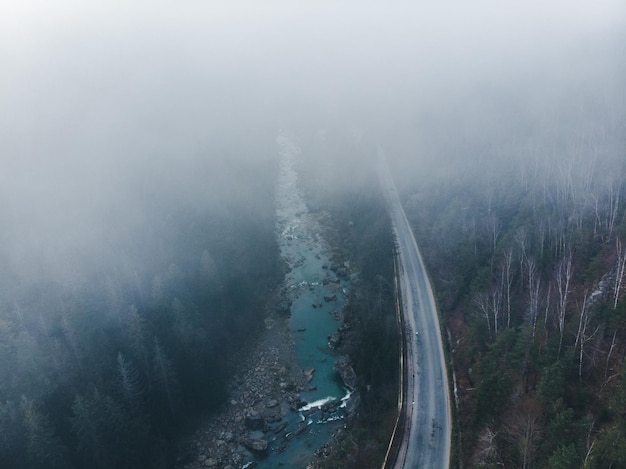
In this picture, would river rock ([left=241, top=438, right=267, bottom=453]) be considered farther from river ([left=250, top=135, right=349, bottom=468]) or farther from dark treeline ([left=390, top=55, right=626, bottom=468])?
dark treeline ([left=390, top=55, right=626, bottom=468])

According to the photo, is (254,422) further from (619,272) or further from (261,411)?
(619,272)

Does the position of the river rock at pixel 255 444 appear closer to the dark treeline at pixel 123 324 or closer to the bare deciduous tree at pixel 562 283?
the dark treeline at pixel 123 324

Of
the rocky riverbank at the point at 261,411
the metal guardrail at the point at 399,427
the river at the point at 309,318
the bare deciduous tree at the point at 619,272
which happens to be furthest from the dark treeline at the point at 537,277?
the rocky riverbank at the point at 261,411

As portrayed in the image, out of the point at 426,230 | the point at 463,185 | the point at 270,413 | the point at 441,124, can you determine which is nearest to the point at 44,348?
the point at 270,413

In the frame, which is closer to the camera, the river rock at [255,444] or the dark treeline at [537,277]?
the dark treeline at [537,277]

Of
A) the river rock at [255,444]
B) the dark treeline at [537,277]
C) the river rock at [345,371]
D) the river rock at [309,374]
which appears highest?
the dark treeline at [537,277]
